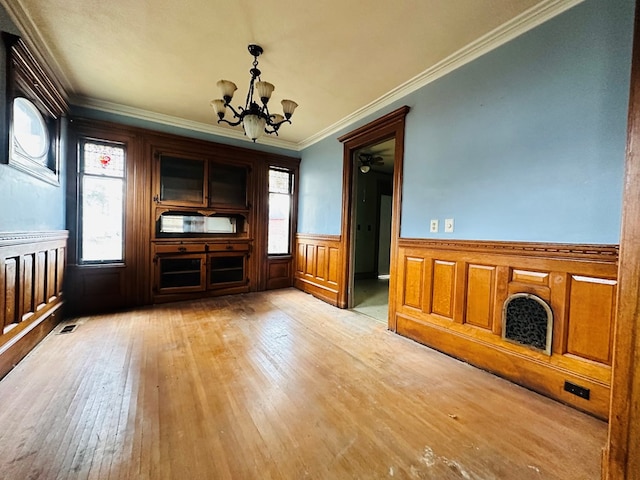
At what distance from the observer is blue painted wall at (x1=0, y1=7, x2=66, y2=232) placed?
1968 mm

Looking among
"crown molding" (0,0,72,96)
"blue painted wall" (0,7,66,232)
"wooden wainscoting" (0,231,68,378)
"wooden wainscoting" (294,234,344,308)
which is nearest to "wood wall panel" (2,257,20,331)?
"wooden wainscoting" (0,231,68,378)

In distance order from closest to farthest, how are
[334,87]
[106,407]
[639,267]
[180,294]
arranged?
[639,267], [106,407], [334,87], [180,294]

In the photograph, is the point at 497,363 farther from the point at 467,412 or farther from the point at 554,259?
the point at 554,259

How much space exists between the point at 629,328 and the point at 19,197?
153 inches

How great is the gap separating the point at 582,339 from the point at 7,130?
14.8 ft

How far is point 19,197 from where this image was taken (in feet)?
7.25

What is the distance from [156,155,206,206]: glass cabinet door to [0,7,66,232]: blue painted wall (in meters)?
1.24

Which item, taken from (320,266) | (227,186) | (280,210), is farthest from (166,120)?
(320,266)

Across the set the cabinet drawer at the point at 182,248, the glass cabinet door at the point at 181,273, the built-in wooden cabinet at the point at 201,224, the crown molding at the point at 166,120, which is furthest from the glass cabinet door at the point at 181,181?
the glass cabinet door at the point at 181,273

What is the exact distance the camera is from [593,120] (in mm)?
1771

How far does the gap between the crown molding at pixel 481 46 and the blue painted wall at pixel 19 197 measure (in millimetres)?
3462

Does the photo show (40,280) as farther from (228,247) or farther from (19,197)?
(228,247)

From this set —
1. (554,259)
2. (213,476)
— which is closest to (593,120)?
(554,259)

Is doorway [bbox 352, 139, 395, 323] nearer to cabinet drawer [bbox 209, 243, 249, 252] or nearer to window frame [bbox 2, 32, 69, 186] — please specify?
cabinet drawer [bbox 209, 243, 249, 252]
